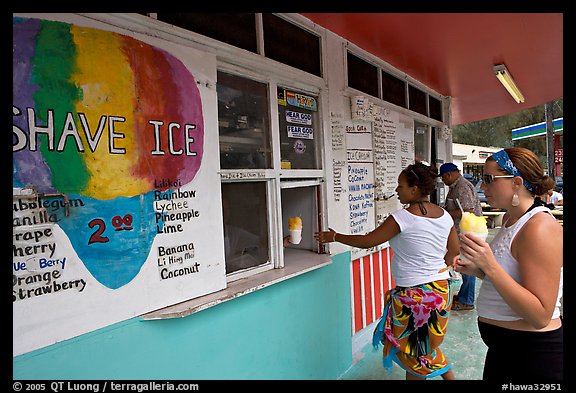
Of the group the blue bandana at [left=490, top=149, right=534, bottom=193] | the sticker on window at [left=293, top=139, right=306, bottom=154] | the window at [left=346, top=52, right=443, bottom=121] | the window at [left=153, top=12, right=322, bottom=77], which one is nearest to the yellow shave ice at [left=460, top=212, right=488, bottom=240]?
the blue bandana at [left=490, top=149, right=534, bottom=193]

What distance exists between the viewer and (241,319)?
7.82ft

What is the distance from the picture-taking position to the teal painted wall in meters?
1.65

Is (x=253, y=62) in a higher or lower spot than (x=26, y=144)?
higher

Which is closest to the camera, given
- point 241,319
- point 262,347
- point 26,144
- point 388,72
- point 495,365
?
point 26,144

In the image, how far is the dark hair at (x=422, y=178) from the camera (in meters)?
2.66

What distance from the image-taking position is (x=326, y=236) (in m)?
3.10

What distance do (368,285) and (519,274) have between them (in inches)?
99.5

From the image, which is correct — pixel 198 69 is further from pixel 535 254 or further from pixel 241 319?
pixel 535 254

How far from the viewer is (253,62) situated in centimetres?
258

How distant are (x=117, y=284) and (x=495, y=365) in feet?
5.84

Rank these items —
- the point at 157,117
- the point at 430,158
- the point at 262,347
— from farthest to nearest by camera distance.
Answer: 1. the point at 430,158
2. the point at 262,347
3. the point at 157,117

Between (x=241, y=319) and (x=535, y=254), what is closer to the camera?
(x=535, y=254)

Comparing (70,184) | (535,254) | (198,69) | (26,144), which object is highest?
(198,69)
